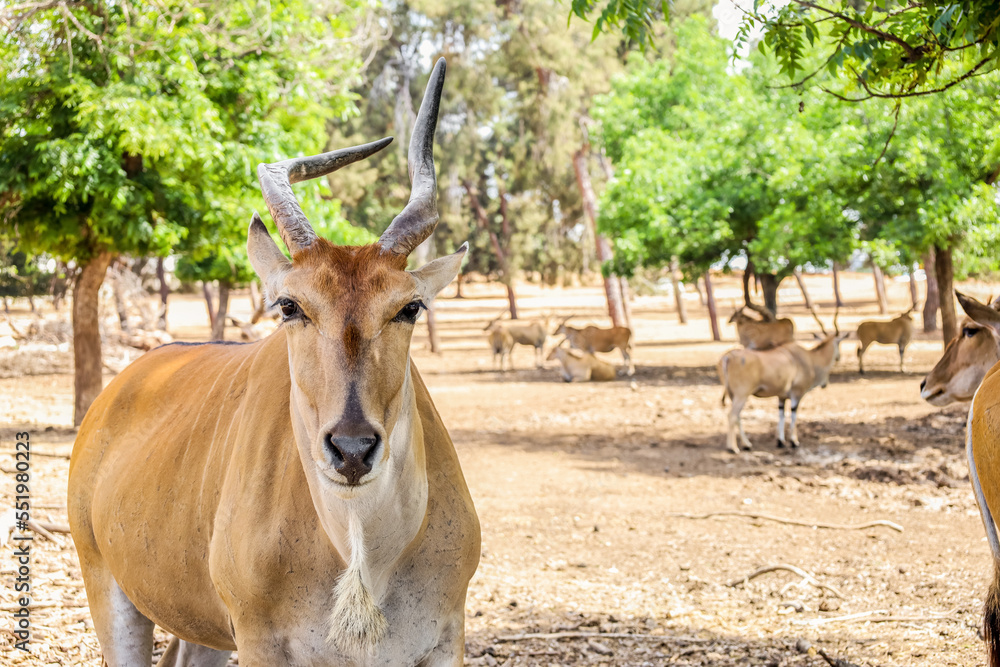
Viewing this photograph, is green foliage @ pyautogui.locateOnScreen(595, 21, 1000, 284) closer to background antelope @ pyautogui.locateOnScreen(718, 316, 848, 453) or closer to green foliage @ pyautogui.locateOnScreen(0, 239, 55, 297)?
background antelope @ pyautogui.locateOnScreen(718, 316, 848, 453)

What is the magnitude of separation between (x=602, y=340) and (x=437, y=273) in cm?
2090

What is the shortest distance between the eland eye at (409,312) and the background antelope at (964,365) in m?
5.08

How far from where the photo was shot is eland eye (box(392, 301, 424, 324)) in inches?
104

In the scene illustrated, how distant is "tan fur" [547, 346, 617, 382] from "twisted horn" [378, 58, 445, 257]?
18.1 metres

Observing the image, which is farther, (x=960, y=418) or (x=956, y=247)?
(x=956, y=247)

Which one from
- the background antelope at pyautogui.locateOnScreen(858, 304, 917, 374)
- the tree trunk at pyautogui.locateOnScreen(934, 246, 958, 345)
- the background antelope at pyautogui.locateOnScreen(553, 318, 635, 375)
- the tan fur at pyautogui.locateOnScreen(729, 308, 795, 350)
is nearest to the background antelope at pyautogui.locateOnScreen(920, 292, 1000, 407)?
the tree trunk at pyautogui.locateOnScreen(934, 246, 958, 345)

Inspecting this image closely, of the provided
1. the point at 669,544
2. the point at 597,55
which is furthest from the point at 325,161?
the point at 597,55

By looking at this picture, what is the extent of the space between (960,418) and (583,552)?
8.35 meters

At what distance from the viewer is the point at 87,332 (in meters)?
12.2

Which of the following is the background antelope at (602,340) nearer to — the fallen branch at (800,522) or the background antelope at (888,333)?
the background antelope at (888,333)

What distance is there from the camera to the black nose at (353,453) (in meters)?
2.34

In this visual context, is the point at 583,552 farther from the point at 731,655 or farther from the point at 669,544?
the point at 731,655

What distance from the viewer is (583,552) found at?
753 centimetres

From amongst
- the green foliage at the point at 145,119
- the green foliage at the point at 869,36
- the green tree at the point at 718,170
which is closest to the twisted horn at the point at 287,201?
the green foliage at the point at 869,36
